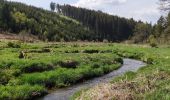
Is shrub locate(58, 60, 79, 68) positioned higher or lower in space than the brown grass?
lower

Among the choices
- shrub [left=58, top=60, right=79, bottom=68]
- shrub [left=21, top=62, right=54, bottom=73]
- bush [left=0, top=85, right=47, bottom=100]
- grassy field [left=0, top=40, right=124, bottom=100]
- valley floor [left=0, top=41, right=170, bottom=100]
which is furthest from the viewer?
shrub [left=58, top=60, right=79, bottom=68]

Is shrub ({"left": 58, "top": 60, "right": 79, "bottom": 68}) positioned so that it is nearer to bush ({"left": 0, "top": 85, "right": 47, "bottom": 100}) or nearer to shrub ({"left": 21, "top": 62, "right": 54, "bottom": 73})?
shrub ({"left": 21, "top": 62, "right": 54, "bottom": 73})

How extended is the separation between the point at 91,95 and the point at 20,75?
38.1 feet

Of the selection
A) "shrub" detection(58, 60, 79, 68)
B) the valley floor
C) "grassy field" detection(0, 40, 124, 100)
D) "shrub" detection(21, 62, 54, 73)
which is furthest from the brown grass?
"shrub" detection(58, 60, 79, 68)

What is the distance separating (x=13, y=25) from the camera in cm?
15775

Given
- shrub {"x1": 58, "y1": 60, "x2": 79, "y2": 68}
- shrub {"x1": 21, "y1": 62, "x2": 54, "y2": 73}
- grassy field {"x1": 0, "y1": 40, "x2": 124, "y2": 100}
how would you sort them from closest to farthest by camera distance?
grassy field {"x1": 0, "y1": 40, "x2": 124, "y2": 100} < shrub {"x1": 21, "y1": 62, "x2": 54, "y2": 73} < shrub {"x1": 58, "y1": 60, "x2": 79, "y2": 68}

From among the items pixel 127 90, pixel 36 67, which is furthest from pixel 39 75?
pixel 127 90

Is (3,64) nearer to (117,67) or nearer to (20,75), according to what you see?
(20,75)

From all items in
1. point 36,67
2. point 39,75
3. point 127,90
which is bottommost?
point 39,75

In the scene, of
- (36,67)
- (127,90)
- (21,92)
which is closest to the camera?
(127,90)

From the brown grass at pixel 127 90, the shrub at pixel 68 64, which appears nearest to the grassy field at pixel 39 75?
the shrub at pixel 68 64

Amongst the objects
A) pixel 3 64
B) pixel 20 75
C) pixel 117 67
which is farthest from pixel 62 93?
Result: pixel 117 67

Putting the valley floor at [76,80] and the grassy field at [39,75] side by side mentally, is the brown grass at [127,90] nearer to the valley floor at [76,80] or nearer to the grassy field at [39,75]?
the valley floor at [76,80]

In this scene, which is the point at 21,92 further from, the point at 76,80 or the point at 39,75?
the point at 76,80
